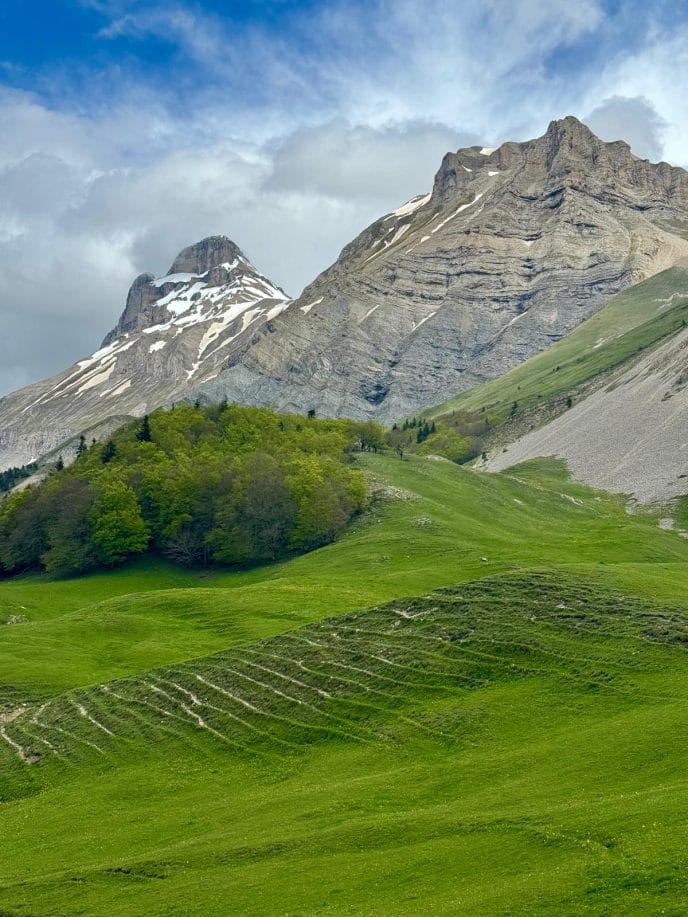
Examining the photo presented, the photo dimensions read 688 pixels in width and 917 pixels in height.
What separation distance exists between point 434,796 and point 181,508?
86.3 meters

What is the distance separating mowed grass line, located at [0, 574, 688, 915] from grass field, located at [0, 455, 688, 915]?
0.13 metres

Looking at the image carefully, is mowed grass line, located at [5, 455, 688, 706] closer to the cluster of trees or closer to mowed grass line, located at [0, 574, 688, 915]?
the cluster of trees

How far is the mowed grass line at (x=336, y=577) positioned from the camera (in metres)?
68.8

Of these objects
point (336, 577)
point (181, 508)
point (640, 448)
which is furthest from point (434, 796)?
point (640, 448)

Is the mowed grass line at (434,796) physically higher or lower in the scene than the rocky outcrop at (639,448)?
lower

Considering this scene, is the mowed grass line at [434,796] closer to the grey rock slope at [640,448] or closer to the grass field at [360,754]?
the grass field at [360,754]

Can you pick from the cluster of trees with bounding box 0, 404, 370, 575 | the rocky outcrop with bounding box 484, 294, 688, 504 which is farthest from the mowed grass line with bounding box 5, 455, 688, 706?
the rocky outcrop with bounding box 484, 294, 688, 504

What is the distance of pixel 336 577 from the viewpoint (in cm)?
9281

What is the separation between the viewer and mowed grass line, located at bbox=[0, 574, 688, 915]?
2702 cm

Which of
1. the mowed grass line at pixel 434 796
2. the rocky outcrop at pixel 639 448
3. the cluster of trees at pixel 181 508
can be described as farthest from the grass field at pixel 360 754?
the rocky outcrop at pixel 639 448

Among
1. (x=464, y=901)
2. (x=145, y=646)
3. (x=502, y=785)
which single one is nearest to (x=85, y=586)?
(x=145, y=646)

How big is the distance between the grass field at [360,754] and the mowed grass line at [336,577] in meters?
0.56

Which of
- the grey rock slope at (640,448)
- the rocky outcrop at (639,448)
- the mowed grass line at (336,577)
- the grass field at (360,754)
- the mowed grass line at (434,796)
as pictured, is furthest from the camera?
the grey rock slope at (640,448)

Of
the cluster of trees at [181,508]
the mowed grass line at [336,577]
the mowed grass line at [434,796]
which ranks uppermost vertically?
the cluster of trees at [181,508]
